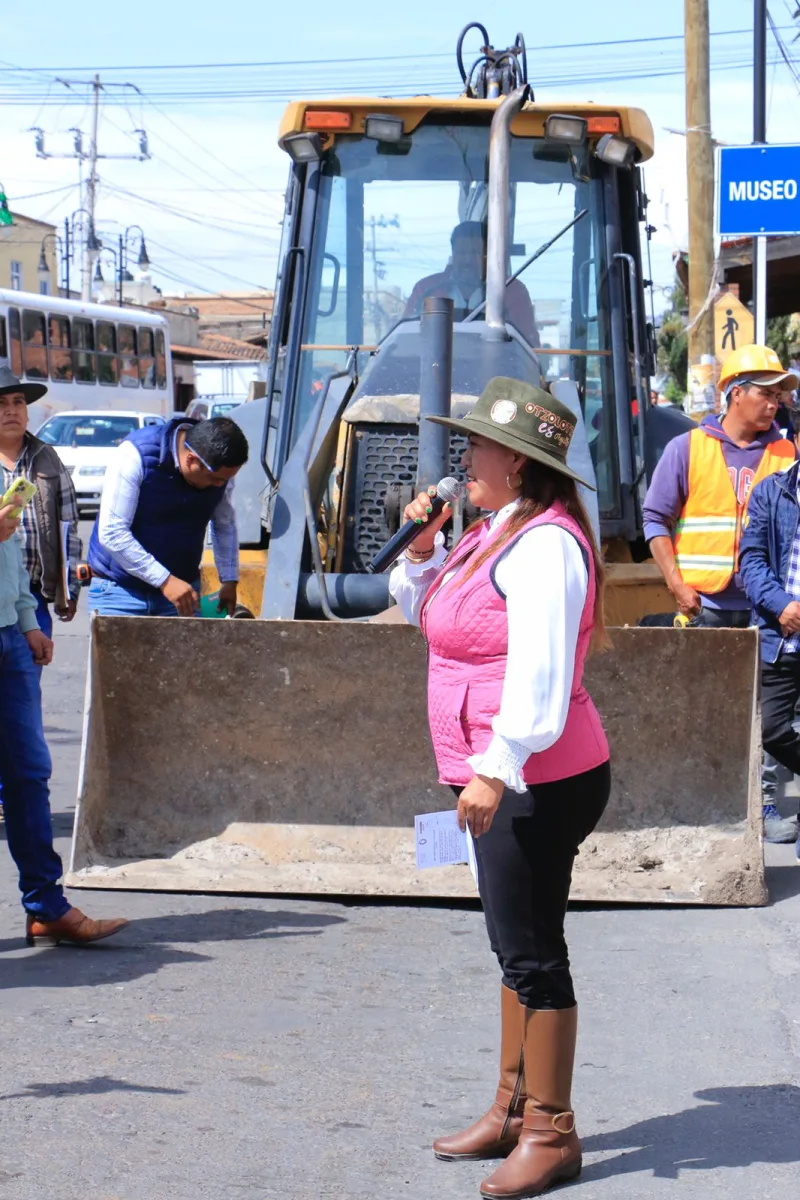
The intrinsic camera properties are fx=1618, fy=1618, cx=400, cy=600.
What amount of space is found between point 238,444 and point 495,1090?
9.98 feet

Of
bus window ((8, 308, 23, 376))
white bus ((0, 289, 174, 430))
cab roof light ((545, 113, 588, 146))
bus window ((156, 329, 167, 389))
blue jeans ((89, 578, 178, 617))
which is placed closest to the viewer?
blue jeans ((89, 578, 178, 617))

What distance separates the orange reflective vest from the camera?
22.1 feet

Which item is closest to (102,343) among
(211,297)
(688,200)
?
(688,200)

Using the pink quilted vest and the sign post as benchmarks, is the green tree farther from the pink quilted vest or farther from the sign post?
the pink quilted vest

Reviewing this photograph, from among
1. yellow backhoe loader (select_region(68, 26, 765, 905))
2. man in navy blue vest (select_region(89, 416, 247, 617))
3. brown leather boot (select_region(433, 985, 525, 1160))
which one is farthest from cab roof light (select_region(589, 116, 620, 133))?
brown leather boot (select_region(433, 985, 525, 1160))

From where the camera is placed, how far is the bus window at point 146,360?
3244cm

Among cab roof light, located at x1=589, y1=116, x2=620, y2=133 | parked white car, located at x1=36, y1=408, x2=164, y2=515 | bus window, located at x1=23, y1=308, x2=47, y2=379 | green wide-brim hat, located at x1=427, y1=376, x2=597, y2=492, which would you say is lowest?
green wide-brim hat, located at x1=427, y1=376, x2=597, y2=492

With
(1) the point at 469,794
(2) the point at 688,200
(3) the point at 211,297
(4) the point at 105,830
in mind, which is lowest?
(4) the point at 105,830

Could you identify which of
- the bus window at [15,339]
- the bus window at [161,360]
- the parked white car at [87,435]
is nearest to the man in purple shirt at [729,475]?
the parked white car at [87,435]

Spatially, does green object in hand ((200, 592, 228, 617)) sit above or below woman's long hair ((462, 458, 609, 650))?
below

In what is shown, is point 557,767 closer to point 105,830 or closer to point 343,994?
point 343,994

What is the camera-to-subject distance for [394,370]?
6.97 m

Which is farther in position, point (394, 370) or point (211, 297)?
point (211, 297)

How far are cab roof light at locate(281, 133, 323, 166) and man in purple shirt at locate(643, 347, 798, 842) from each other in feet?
7.07
